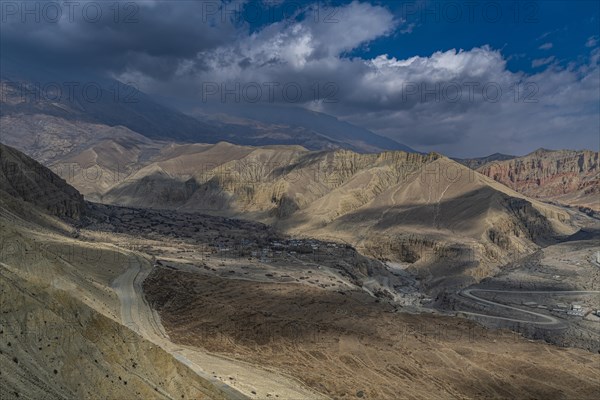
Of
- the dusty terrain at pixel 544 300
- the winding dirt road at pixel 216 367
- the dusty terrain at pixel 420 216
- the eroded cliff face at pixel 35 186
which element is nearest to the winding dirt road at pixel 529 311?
the dusty terrain at pixel 544 300

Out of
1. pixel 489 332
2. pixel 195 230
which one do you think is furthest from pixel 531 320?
pixel 195 230

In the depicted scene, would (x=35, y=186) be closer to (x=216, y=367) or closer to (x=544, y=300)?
(x=216, y=367)

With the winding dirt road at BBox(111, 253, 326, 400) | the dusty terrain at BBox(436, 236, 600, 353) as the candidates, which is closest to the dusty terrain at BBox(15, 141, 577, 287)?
the dusty terrain at BBox(436, 236, 600, 353)

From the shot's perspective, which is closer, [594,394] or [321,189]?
[594,394]

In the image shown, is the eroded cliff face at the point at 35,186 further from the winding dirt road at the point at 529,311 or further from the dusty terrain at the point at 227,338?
the winding dirt road at the point at 529,311

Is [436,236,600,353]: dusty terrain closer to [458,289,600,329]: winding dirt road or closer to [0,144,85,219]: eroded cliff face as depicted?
[458,289,600,329]: winding dirt road

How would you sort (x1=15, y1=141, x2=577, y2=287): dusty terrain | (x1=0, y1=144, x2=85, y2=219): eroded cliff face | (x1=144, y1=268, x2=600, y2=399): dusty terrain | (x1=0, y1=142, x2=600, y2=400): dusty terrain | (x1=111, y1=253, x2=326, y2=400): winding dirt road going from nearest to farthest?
(x1=0, y1=142, x2=600, y2=400): dusty terrain < (x1=111, y1=253, x2=326, y2=400): winding dirt road < (x1=144, y1=268, x2=600, y2=399): dusty terrain < (x1=0, y1=144, x2=85, y2=219): eroded cliff face < (x1=15, y1=141, x2=577, y2=287): dusty terrain

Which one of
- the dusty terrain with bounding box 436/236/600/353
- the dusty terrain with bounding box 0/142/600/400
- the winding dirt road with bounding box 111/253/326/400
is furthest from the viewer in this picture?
the dusty terrain with bounding box 436/236/600/353

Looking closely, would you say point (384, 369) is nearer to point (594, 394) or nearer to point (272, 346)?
point (272, 346)
